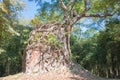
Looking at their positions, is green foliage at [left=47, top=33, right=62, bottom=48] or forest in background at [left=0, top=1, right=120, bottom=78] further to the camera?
forest in background at [left=0, top=1, right=120, bottom=78]

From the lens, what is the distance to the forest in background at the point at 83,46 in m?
17.9

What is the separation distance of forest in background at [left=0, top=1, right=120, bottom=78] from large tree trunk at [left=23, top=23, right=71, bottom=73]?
2746 millimetres

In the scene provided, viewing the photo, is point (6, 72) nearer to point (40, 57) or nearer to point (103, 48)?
point (103, 48)

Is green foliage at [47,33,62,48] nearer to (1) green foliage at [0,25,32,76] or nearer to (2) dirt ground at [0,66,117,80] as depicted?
(2) dirt ground at [0,66,117,80]

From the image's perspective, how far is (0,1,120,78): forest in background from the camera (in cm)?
1794

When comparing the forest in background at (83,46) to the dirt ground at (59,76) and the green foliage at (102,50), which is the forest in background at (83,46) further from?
the dirt ground at (59,76)


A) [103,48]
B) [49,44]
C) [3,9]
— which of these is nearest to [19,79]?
[49,44]

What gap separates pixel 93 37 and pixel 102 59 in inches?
213

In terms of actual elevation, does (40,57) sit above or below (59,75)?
above

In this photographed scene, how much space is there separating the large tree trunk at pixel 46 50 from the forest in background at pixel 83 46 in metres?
2.75

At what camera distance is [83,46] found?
33312 millimetres

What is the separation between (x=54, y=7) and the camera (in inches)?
739

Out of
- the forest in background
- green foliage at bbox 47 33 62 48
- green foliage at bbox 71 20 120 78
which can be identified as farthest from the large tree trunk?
green foliage at bbox 71 20 120 78

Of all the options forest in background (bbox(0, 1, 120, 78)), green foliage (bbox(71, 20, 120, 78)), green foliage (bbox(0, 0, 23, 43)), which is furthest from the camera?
green foliage (bbox(71, 20, 120, 78))
